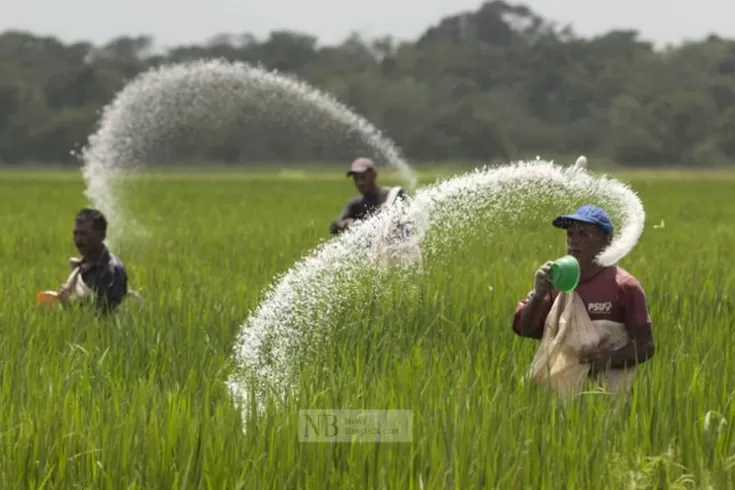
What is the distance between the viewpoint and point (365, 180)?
7.88 meters

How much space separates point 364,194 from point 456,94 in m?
82.0

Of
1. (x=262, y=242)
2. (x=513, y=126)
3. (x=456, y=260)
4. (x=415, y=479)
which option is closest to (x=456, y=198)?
(x=415, y=479)

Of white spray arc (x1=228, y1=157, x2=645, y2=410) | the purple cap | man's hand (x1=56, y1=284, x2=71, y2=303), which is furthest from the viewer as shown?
the purple cap

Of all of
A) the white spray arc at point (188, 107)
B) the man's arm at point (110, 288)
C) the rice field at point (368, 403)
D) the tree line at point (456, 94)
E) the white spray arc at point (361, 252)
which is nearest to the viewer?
the rice field at point (368, 403)

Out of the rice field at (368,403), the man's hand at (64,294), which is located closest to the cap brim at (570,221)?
the rice field at (368,403)

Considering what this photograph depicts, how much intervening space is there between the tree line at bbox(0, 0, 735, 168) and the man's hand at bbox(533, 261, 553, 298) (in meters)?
62.2

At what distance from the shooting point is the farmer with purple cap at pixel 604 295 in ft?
13.6

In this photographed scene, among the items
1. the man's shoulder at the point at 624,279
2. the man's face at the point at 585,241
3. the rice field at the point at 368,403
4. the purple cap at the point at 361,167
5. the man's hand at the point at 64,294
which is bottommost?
the rice field at the point at 368,403

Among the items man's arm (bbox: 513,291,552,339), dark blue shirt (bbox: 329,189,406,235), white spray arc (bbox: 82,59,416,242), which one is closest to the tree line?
white spray arc (bbox: 82,59,416,242)

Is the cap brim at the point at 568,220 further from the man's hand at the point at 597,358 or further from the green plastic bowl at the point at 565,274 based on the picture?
the man's hand at the point at 597,358

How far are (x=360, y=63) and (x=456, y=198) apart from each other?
89.4 metres

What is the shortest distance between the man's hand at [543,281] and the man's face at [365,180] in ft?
12.4

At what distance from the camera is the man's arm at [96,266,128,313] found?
6.12 meters

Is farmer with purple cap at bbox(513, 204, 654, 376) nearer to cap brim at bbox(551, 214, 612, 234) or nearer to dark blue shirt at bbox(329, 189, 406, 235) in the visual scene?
cap brim at bbox(551, 214, 612, 234)
